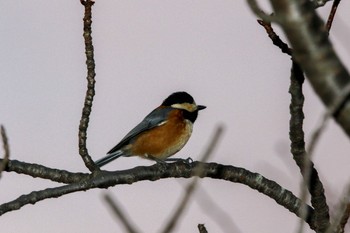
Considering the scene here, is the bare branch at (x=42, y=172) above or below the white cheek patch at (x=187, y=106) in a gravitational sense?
below

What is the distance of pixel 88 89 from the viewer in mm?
4020

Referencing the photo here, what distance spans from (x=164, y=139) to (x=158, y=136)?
3.7 inches

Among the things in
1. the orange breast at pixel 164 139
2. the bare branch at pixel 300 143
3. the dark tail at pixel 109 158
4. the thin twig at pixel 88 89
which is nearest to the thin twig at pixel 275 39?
the bare branch at pixel 300 143

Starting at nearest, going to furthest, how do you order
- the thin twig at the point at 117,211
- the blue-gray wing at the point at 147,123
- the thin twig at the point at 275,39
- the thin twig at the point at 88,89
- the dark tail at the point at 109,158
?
the thin twig at the point at 117,211
the thin twig at the point at 275,39
the thin twig at the point at 88,89
the dark tail at the point at 109,158
the blue-gray wing at the point at 147,123

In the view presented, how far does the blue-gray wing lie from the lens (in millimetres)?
8531

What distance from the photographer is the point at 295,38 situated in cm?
185

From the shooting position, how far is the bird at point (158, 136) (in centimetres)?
832

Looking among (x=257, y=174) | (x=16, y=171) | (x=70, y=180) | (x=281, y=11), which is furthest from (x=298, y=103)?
(x=281, y=11)

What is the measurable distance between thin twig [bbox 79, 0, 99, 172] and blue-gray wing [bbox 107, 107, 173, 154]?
418 cm

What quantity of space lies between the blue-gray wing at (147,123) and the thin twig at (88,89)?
4.18 m

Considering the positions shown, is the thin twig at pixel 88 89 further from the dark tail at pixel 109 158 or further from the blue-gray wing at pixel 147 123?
the blue-gray wing at pixel 147 123

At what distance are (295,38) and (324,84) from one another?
0.49 ft

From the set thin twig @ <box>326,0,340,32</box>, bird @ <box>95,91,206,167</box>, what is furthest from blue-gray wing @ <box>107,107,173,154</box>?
thin twig @ <box>326,0,340,32</box>

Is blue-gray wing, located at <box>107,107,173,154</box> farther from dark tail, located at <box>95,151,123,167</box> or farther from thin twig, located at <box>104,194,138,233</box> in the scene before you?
thin twig, located at <box>104,194,138,233</box>
